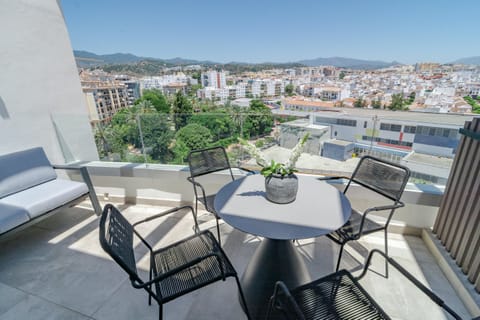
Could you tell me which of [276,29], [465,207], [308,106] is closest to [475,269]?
[465,207]

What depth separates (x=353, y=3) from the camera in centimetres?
1883

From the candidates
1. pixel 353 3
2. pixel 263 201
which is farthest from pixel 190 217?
pixel 353 3

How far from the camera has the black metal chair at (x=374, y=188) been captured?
154cm

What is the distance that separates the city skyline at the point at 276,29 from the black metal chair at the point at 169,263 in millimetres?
3661

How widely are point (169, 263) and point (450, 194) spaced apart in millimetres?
2399

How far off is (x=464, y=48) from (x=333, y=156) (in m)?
24.1

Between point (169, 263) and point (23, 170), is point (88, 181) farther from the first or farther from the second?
point (169, 263)

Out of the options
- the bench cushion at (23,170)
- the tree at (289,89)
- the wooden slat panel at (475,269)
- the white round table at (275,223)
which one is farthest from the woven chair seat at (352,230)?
the tree at (289,89)

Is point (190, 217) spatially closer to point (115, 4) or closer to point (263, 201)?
point (263, 201)

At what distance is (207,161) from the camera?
232 centimetres

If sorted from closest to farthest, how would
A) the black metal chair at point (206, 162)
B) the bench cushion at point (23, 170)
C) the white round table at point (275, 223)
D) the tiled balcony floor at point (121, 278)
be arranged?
the white round table at point (275, 223)
the tiled balcony floor at point (121, 278)
the black metal chair at point (206, 162)
the bench cushion at point (23, 170)

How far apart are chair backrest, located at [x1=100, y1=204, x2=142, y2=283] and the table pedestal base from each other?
763 mm

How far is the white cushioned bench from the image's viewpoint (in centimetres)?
203

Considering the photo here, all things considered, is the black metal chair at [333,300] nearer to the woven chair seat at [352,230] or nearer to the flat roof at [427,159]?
the woven chair seat at [352,230]
